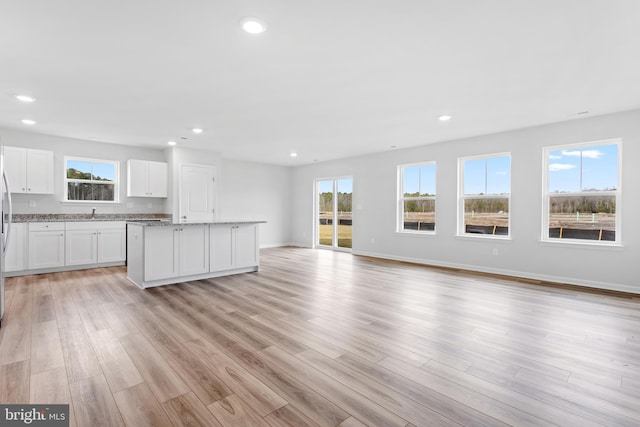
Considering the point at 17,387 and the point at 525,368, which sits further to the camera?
the point at 525,368

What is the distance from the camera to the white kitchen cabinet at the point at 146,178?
20.9 feet

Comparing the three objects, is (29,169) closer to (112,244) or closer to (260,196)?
(112,244)

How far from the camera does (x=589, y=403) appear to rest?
181 centimetres

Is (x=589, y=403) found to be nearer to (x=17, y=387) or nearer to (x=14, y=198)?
(x=17, y=387)

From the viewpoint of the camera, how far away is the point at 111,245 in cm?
592

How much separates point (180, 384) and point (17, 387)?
97 cm

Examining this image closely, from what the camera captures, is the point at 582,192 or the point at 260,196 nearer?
the point at 582,192

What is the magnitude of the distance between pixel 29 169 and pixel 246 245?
391 centimetres

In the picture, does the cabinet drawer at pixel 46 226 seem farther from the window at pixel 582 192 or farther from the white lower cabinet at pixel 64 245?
the window at pixel 582 192

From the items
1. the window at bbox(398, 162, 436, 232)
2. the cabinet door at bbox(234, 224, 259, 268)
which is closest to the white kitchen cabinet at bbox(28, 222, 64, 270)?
the cabinet door at bbox(234, 224, 259, 268)

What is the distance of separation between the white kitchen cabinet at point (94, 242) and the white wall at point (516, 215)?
16.7ft

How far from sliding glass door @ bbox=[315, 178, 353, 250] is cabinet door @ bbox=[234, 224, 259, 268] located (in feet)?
10.6

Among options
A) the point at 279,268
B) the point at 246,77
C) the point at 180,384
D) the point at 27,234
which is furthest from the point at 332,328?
the point at 27,234

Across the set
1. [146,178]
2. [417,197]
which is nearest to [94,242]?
[146,178]
